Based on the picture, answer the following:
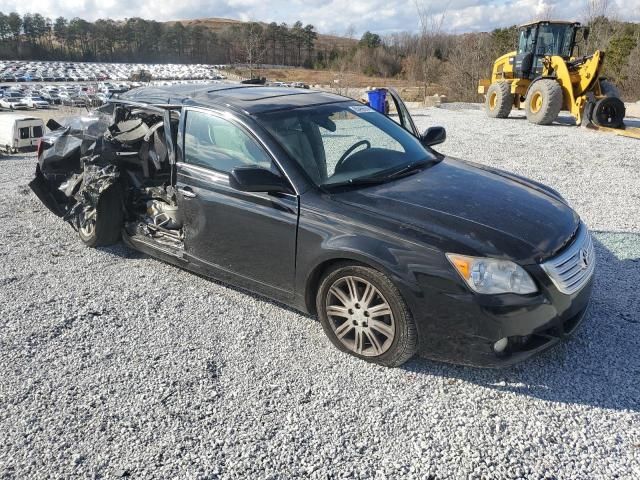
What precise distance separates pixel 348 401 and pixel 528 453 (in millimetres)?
972

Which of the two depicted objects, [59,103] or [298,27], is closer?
[59,103]

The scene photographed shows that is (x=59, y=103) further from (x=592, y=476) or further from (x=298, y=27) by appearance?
(x=298, y=27)

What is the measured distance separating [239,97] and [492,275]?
8.39 feet

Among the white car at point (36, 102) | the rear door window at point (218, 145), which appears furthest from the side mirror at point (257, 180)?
the white car at point (36, 102)

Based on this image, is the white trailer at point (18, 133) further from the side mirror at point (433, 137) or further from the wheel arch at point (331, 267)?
the wheel arch at point (331, 267)

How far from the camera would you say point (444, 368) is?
315cm

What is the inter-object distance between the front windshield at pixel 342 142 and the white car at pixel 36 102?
185ft

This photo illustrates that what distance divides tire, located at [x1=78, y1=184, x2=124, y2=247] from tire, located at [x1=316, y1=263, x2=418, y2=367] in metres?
2.66

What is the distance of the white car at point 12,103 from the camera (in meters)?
48.9

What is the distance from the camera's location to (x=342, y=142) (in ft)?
13.3

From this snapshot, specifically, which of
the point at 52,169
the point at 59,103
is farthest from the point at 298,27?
the point at 52,169

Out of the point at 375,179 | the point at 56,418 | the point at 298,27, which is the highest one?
the point at 298,27

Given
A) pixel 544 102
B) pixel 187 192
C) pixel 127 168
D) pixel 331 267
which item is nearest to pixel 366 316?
pixel 331 267

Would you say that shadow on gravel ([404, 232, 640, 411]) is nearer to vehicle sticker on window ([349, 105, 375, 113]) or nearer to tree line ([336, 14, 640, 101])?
vehicle sticker on window ([349, 105, 375, 113])
